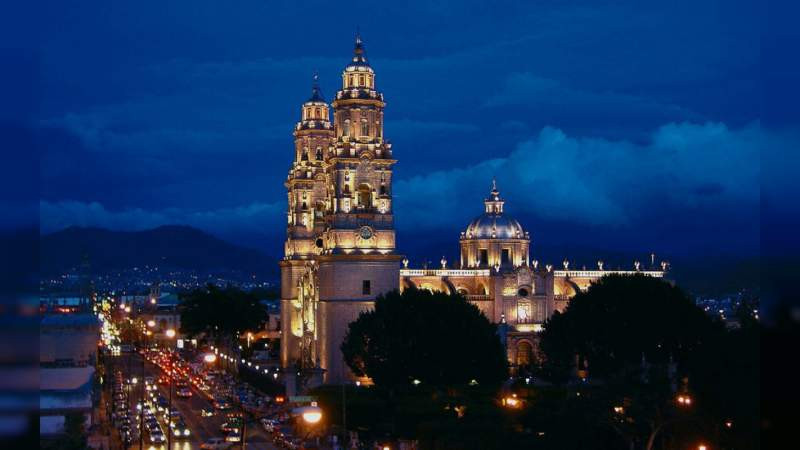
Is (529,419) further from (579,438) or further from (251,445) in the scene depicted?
(251,445)

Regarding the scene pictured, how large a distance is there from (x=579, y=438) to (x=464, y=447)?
5.03 meters

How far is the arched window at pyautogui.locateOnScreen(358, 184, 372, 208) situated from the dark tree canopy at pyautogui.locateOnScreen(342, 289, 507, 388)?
35.1ft

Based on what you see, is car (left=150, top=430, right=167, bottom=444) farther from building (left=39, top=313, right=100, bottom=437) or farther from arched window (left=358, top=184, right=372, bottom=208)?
arched window (left=358, top=184, right=372, bottom=208)

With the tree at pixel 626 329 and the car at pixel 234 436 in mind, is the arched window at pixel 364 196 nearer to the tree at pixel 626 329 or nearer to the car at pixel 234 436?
the tree at pixel 626 329

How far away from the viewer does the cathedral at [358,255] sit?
86438 millimetres

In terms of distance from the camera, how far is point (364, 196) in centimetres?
8881

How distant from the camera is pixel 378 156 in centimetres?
8869

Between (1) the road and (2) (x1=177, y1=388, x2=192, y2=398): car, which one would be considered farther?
(2) (x1=177, y1=388, x2=192, y2=398): car

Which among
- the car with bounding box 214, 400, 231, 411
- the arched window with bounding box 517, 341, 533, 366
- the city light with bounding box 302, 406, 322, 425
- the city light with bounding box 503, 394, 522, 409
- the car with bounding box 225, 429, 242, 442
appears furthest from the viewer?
the arched window with bounding box 517, 341, 533, 366

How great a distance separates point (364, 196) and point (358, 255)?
17.4 feet

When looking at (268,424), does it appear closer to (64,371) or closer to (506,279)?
(64,371)

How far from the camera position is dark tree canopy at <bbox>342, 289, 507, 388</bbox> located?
76438 mm

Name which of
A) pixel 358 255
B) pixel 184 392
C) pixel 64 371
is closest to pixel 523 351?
pixel 358 255

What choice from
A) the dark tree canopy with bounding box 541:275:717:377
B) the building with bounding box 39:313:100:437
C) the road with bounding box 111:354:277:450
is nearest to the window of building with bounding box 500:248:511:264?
the dark tree canopy with bounding box 541:275:717:377
